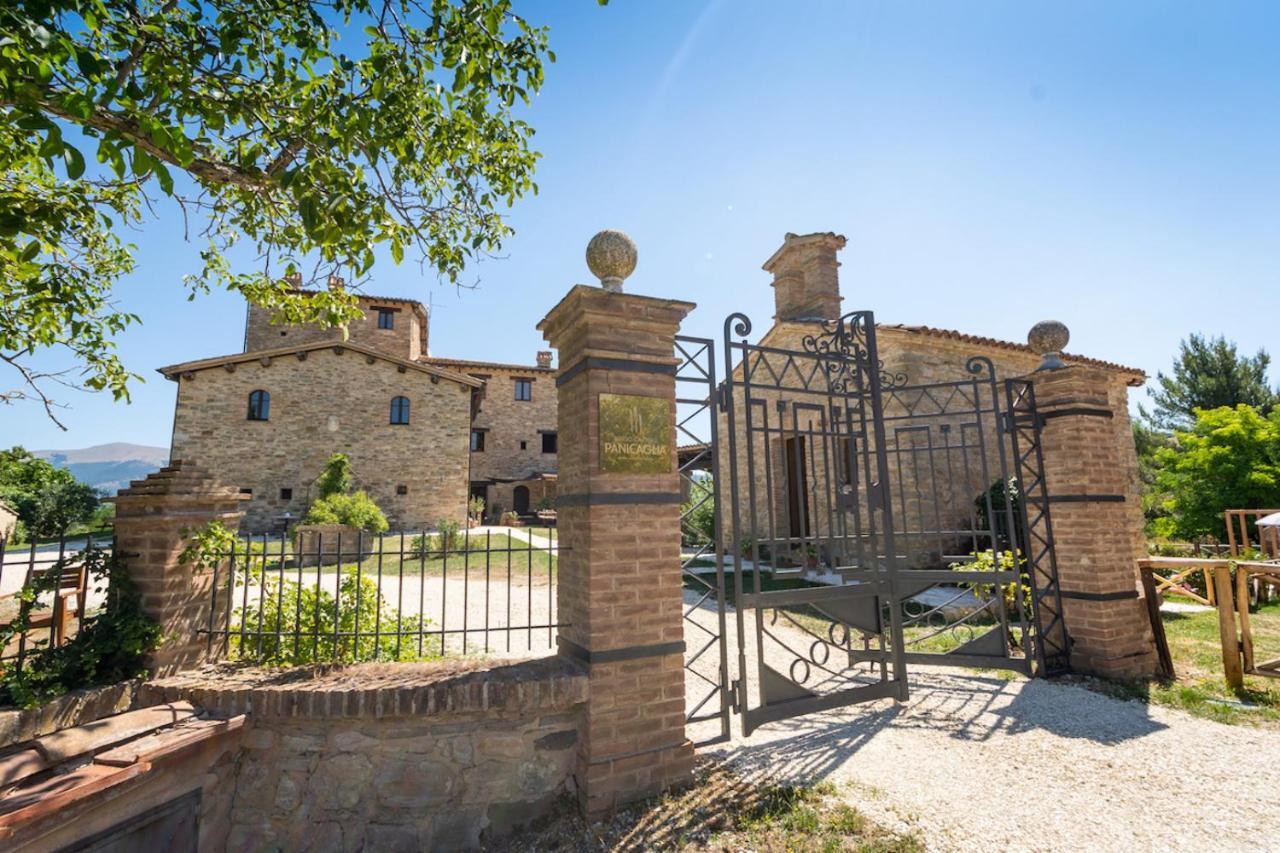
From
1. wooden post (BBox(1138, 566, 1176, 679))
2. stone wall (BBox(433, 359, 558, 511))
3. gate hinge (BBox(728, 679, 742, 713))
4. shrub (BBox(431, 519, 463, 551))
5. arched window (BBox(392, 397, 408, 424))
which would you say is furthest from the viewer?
stone wall (BBox(433, 359, 558, 511))

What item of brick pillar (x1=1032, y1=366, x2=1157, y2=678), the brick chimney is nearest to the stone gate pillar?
brick pillar (x1=1032, y1=366, x2=1157, y2=678)

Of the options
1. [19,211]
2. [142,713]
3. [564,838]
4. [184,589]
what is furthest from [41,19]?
[564,838]

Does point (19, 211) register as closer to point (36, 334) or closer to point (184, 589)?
point (184, 589)

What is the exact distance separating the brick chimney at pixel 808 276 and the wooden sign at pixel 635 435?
331 inches

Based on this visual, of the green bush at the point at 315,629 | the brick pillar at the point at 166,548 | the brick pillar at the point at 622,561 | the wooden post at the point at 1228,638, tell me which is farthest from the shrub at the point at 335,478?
the wooden post at the point at 1228,638

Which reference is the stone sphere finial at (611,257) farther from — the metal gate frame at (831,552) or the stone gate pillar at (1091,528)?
the stone gate pillar at (1091,528)

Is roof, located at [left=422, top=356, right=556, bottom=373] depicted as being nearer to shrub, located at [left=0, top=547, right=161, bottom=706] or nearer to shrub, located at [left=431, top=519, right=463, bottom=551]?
shrub, located at [left=431, top=519, right=463, bottom=551]

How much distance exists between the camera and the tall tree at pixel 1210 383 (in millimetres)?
22688

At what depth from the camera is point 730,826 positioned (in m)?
3.10

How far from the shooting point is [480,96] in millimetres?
4555

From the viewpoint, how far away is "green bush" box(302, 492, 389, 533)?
16.3 metres

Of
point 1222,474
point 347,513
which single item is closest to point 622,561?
point 347,513

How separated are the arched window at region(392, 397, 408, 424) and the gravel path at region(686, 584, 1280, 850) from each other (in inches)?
774

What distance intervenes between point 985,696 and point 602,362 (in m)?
→ 4.61
